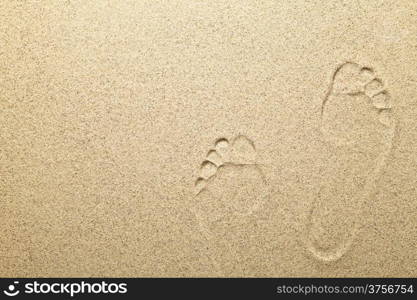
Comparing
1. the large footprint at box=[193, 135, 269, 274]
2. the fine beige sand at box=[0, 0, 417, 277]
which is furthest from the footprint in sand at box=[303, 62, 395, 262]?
the large footprint at box=[193, 135, 269, 274]

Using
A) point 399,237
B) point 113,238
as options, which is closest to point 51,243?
point 113,238

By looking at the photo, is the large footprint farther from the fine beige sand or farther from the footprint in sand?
the footprint in sand

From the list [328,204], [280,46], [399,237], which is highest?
[280,46]

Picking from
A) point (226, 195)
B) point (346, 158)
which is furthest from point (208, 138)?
point (346, 158)

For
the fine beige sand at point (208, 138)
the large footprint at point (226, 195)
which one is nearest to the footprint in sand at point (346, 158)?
the fine beige sand at point (208, 138)

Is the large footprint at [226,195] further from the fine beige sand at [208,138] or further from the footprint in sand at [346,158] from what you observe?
the footprint in sand at [346,158]

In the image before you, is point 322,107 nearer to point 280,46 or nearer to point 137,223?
point 280,46
